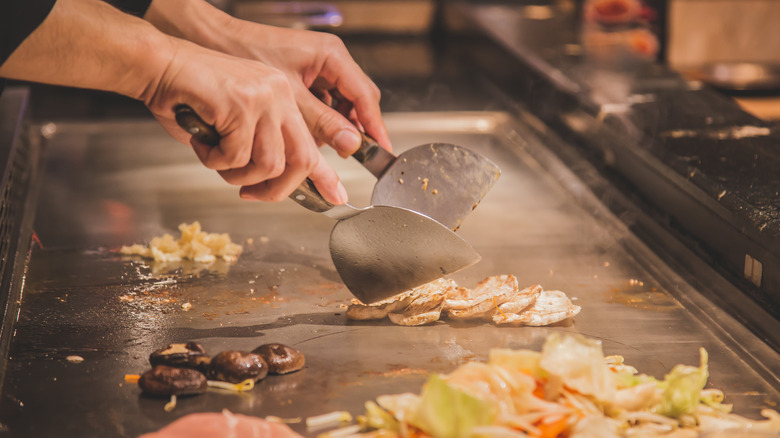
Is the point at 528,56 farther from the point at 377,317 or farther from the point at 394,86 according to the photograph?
the point at 377,317

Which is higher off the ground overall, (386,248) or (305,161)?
(305,161)

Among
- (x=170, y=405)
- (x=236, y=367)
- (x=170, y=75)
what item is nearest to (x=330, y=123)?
(x=170, y=75)

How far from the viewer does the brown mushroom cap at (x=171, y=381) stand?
4.68 feet

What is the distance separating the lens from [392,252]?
1.79 metres

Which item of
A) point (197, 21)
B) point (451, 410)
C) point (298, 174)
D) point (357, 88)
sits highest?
point (197, 21)

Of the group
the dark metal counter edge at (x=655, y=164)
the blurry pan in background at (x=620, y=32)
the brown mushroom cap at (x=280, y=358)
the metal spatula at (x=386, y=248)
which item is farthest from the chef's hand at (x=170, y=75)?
the blurry pan in background at (x=620, y=32)

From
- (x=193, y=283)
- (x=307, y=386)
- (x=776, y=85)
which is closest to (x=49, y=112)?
(x=193, y=283)

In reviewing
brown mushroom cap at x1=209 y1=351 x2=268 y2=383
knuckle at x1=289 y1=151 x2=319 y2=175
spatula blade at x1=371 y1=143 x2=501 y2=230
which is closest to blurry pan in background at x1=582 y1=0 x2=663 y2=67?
spatula blade at x1=371 y1=143 x2=501 y2=230

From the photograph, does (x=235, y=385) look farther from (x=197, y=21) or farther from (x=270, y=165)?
(x=197, y=21)

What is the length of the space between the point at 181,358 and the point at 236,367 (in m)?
0.11

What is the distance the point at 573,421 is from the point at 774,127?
1507mm

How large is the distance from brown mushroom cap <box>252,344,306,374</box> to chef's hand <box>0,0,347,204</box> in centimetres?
34

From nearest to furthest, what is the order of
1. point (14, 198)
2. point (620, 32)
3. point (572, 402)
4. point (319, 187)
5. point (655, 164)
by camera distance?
point (572, 402) < point (319, 187) < point (655, 164) < point (14, 198) < point (620, 32)

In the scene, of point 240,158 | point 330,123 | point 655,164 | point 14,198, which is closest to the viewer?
point 240,158
